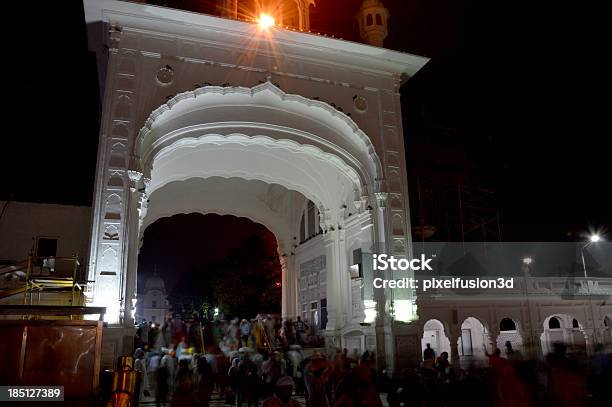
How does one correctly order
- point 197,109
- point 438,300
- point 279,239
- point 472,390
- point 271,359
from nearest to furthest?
point 472,390
point 271,359
point 197,109
point 438,300
point 279,239

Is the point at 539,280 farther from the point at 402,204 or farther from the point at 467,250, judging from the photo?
the point at 402,204

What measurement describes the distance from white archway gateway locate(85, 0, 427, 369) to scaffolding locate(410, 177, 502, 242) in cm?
320

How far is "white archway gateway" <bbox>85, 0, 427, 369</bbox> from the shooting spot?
12.3 metres

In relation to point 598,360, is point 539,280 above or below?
above

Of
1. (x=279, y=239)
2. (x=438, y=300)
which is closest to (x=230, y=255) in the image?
(x=279, y=239)

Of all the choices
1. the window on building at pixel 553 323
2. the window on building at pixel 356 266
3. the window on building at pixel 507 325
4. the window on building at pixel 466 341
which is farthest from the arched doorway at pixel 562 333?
the window on building at pixel 356 266

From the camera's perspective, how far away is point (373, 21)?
17.1 m

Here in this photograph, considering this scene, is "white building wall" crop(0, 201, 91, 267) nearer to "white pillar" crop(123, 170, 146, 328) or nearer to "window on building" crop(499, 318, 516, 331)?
"white pillar" crop(123, 170, 146, 328)

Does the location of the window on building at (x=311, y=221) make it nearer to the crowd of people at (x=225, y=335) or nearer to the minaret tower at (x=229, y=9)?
the crowd of people at (x=225, y=335)

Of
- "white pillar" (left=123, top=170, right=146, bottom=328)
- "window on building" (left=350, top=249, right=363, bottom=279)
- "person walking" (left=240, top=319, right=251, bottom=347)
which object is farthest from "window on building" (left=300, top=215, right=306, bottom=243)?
"white pillar" (left=123, top=170, right=146, bottom=328)

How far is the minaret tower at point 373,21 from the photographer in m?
16.9

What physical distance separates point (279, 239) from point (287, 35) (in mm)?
10947

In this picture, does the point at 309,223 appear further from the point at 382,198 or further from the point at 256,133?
the point at 256,133

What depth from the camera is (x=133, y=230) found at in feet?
40.6
